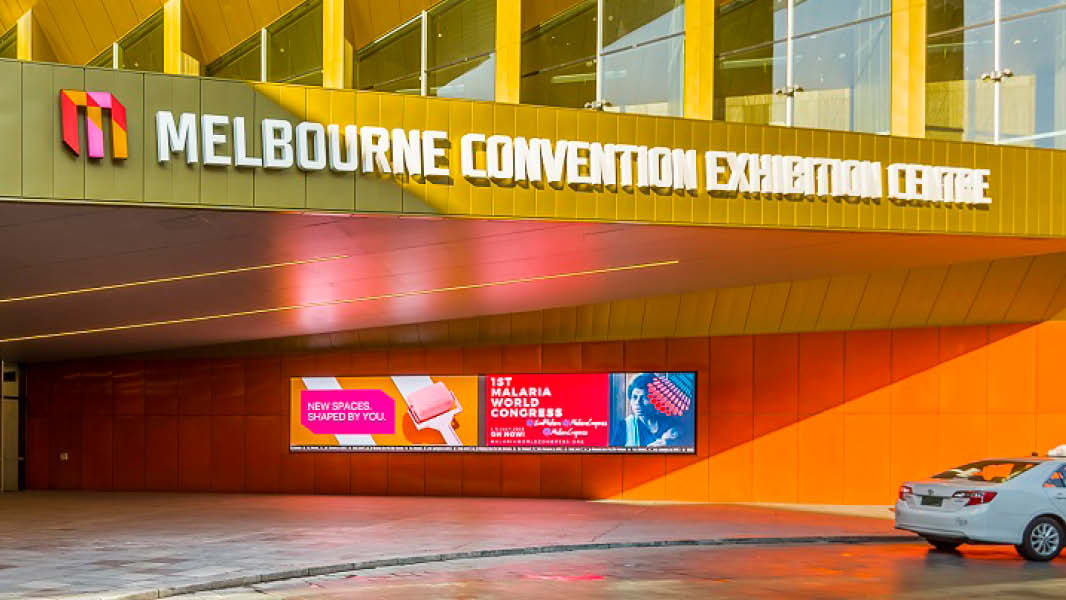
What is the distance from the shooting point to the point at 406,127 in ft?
46.0

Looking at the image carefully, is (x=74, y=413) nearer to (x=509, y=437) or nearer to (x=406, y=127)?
(x=509, y=437)

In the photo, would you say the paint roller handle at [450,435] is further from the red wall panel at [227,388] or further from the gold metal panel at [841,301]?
the gold metal panel at [841,301]

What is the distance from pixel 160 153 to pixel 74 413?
19190 millimetres

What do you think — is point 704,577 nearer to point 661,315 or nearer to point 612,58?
point 661,315

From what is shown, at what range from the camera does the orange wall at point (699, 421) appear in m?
22.6

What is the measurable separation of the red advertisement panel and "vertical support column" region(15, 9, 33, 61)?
44.0 ft

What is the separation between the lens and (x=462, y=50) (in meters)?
23.8

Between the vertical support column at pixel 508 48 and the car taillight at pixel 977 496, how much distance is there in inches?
415

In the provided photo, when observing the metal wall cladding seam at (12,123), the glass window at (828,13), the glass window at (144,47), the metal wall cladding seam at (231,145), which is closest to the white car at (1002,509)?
the metal wall cladding seam at (231,145)

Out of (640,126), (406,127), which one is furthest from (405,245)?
(640,126)

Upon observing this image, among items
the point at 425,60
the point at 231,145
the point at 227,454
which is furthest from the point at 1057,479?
the point at 227,454

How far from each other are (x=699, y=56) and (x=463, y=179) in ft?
24.9

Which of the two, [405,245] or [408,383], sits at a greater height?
[405,245]

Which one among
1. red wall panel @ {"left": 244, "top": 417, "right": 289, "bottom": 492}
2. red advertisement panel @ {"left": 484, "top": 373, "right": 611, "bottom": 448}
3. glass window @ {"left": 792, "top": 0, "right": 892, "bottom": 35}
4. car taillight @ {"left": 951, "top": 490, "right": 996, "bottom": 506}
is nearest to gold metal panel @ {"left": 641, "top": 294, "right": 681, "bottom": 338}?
red advertisement panel @ {"left": 484, "top": 373, "right": 611, "bottom": 448}
